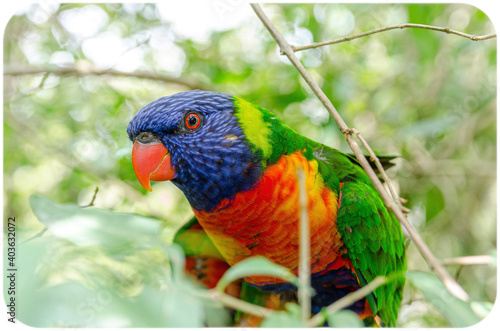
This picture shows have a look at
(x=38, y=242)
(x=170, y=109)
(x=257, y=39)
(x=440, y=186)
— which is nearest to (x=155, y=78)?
(x=257, y=39)

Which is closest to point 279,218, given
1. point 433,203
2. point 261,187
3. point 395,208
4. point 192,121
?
point 261,187

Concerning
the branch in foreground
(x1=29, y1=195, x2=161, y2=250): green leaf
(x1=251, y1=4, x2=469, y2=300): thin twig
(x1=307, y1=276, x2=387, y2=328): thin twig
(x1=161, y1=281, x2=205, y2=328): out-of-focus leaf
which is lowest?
the branch in foreground

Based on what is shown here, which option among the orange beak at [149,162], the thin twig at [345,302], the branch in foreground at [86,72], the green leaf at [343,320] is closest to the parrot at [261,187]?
the orange beak at [149,162]

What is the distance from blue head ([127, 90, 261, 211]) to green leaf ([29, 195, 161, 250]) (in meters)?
0.69

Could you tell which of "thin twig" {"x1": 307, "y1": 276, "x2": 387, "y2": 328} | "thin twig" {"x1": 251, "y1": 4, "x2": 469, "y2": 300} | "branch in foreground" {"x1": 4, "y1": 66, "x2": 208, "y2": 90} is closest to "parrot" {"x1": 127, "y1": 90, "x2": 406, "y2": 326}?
"thin twig" {"x1": 251, "y1": 4, "x2": 469, "y2": 300}

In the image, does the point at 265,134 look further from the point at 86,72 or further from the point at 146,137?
the point at 86,72

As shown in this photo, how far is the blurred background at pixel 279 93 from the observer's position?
2229mm

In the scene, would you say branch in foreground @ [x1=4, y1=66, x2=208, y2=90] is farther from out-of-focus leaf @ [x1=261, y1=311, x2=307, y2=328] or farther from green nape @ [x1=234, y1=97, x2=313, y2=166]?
out-of-focus leaf @ [x1=261, y1=311, x2=307, y2=328]

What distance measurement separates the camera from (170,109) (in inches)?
56.2

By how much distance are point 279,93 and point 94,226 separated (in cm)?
176

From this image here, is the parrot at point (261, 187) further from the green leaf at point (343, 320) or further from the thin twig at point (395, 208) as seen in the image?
the green leaf at point (343, 320)

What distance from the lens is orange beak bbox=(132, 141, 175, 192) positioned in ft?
4.71

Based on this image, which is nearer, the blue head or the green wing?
the blue head

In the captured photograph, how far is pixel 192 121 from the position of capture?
4.82ft
